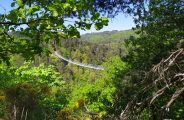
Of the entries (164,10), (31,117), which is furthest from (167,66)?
(31,117)

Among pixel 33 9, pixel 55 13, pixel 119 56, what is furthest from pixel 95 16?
pixel 119 56

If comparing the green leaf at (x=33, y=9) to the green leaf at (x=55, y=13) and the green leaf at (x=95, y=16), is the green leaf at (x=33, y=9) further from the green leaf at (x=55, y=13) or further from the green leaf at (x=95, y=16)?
the green leaf at (x=95, y=16)

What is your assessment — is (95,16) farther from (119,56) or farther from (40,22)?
(119,56)

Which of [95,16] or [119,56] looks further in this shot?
[119,56]

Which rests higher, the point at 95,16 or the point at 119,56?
the point at 95,16

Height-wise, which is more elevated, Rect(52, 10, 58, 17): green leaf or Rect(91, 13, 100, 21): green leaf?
Rect(52, 10, 58, 17): green leaf

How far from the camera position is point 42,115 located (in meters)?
27.9

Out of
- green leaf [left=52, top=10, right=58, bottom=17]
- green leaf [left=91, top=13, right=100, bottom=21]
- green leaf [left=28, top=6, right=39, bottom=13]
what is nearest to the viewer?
green leaf [left=28, top=6, right=39, bottom=13]

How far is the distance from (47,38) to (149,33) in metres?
8.71

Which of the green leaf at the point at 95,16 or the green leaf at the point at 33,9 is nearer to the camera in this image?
the green leaf at the point at 33,9

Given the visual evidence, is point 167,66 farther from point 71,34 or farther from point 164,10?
point 164,10

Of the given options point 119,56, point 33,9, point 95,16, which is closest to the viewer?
point 33,9

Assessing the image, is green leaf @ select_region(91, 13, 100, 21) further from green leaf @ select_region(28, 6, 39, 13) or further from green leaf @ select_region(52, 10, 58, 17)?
green leaf @ select_region(28, 6, 39, 13)

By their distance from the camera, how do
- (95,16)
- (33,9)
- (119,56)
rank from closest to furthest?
(33,9) → (95,16) → (119,56)
